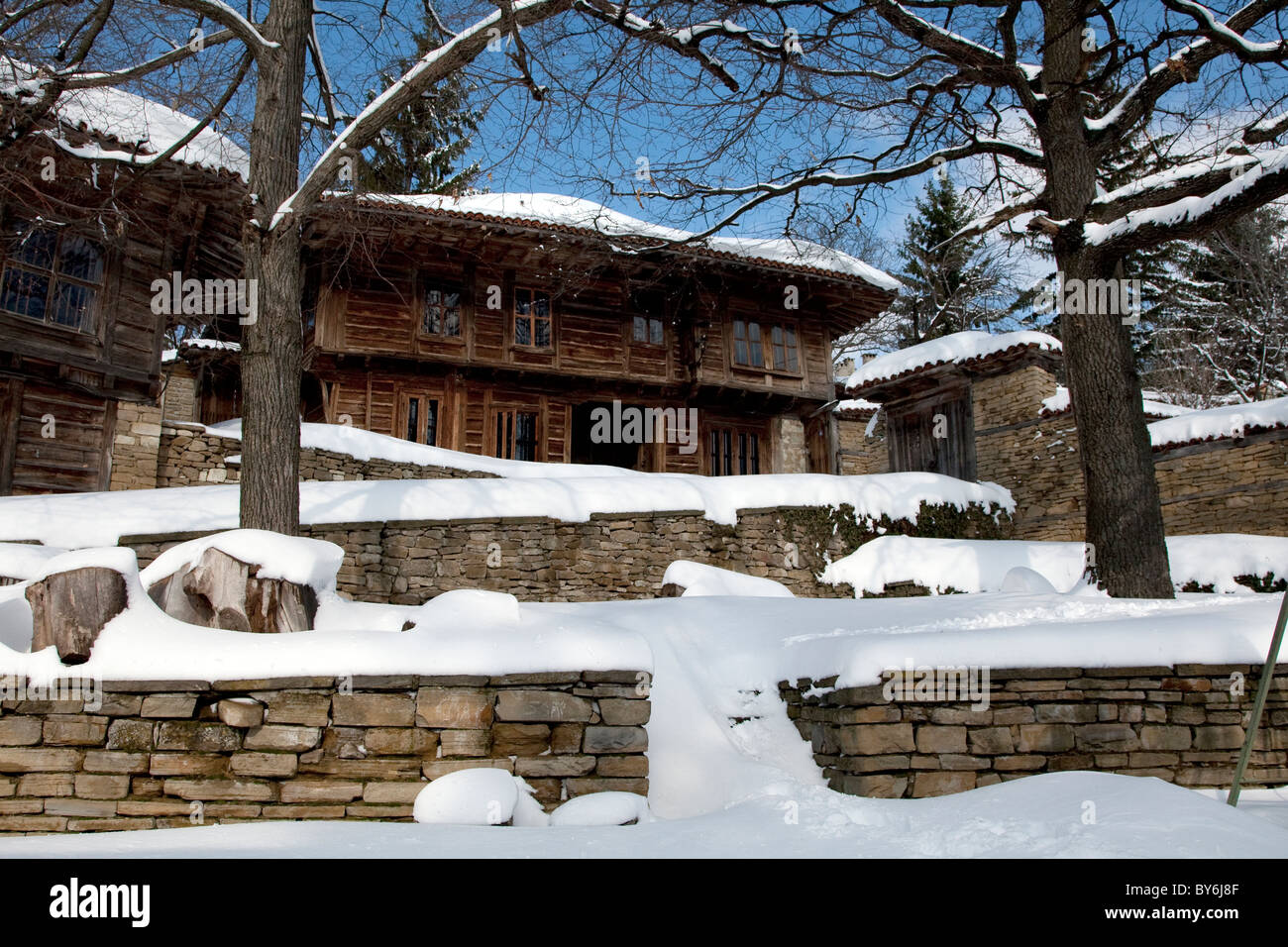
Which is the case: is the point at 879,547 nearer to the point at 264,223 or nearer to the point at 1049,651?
the point at 1049,651

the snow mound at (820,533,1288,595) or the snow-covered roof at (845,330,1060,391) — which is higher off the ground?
the snow-covered roof at (845,330,1060,391)

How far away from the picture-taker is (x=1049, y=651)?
15.7ft

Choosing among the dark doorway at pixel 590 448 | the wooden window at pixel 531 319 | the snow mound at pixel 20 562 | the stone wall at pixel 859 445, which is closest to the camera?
the snow mound at pixel 20 562

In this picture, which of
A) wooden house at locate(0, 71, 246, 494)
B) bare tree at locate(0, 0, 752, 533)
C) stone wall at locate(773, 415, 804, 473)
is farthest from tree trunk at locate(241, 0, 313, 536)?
stone wall at locate(773, 415, 804, 473)

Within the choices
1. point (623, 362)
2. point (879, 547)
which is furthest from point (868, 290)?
point (879, 547)

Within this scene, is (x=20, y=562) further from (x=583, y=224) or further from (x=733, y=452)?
(x=733, y=452)

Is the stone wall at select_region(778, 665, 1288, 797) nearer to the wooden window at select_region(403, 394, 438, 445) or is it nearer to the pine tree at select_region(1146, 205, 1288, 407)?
the wooden window at select_region(403, 394, 438, 445)

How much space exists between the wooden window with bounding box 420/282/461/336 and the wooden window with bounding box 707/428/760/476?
20.4ft

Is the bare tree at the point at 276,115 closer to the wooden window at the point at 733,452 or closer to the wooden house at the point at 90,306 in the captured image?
the wooden house at the point at 90,306

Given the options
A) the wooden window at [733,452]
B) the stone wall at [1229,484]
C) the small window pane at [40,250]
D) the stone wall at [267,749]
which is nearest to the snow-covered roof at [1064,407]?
the stone wall at [1229,484]

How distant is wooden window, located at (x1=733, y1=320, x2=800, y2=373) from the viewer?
19266mm

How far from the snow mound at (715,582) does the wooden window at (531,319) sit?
9240 millimetres

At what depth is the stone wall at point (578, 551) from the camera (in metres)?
10.8
